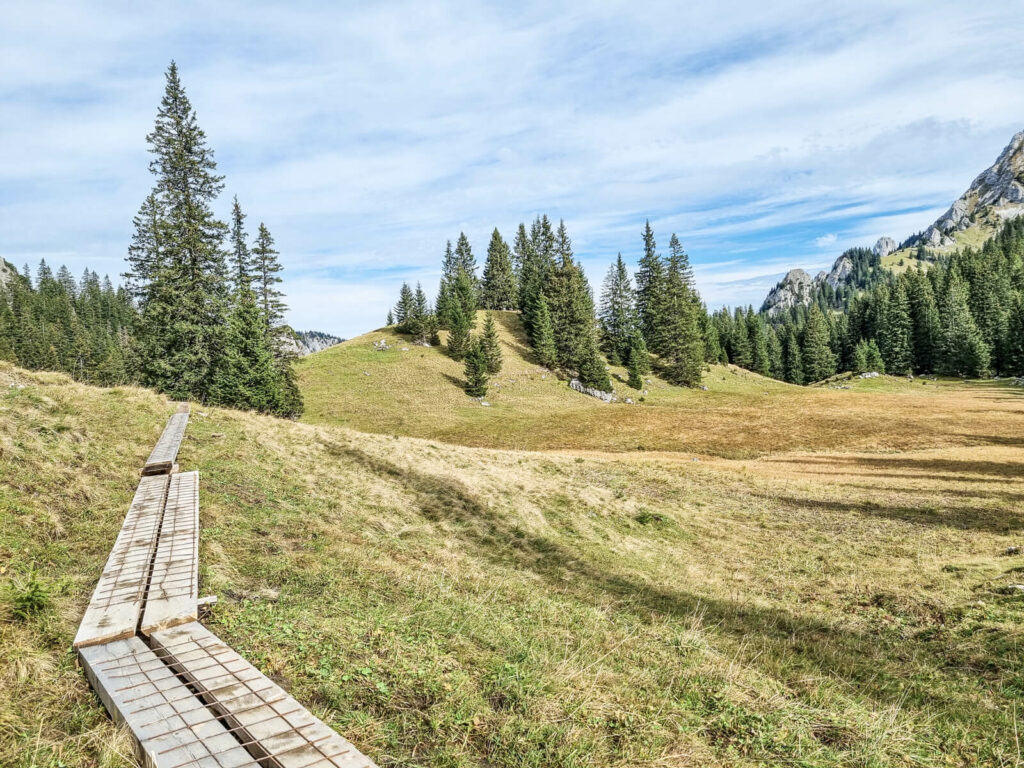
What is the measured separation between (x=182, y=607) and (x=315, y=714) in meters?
2.37

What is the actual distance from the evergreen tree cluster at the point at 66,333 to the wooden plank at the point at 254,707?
77849mm

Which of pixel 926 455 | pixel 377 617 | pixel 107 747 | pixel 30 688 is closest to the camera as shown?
pixel 107 747

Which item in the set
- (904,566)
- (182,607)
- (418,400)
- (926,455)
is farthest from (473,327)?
(182,607)

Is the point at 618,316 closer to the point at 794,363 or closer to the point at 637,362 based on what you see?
the point at 637,362

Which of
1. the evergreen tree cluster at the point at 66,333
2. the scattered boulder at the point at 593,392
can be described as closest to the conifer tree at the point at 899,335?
the scattered boulder at the point at 593,392

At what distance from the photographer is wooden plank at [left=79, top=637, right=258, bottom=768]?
340cm

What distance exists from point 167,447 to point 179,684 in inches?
418

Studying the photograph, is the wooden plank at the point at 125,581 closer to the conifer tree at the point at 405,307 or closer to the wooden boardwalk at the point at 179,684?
the wooden boardwalk at the point at 179,684

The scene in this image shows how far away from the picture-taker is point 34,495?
8.21 m

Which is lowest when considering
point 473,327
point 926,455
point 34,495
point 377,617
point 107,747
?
point 926,455

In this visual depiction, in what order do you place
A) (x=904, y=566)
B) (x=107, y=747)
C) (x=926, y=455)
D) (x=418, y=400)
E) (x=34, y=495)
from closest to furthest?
(x=107, y=747), (x=34, y=495), (x=904, y=566), (x=926, y=455), (x=418, y=400)

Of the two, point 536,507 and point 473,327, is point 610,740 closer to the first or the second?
point 536,507

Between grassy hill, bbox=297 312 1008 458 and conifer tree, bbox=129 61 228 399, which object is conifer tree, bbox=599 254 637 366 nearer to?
grassy hill, bbox=297 312 1008 458

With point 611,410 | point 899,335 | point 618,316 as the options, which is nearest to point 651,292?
point 618,316
